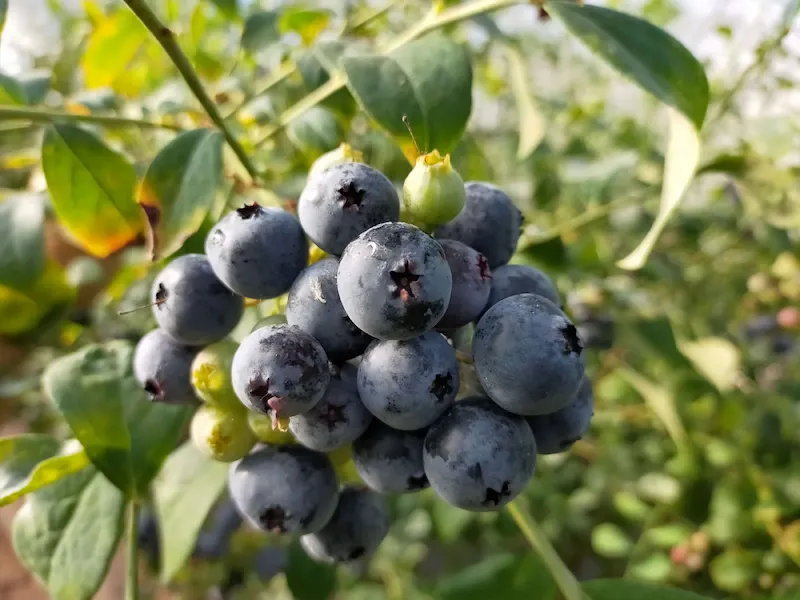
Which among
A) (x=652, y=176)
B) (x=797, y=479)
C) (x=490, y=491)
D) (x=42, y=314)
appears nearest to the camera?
(x=490, y=491)

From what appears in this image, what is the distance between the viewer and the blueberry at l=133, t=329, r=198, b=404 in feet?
1.88

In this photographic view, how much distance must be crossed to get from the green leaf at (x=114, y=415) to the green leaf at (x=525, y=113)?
53 cm

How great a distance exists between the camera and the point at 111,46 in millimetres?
1069

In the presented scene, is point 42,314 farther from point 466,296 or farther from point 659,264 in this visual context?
point 659,264

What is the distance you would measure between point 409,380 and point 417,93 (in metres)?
0.27

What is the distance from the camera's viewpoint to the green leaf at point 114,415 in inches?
23.2

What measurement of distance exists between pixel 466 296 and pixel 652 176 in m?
1.13

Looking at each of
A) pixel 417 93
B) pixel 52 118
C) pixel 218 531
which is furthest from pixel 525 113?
pixel 218 531

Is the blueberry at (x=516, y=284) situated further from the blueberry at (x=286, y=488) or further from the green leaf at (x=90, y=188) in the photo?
the green leaf at (x=90, y=188)

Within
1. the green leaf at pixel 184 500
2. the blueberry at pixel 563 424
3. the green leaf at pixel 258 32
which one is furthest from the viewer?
the green leaf at pixel 258 32

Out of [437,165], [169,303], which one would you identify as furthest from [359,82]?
[169,303]

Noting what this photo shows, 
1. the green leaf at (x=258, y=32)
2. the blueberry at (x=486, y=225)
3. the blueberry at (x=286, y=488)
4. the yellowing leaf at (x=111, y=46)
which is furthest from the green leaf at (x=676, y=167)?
the yellowing leaf at (x=111, y=46)

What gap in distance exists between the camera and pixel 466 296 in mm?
474

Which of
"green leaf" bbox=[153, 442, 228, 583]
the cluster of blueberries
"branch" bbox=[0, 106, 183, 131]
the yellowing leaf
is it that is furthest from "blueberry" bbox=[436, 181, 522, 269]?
the yellowing leaf
